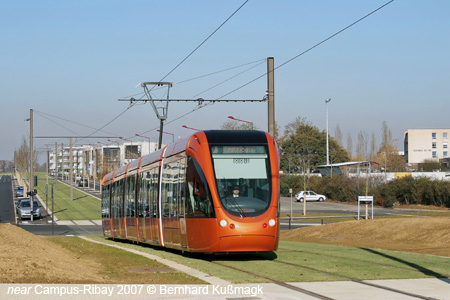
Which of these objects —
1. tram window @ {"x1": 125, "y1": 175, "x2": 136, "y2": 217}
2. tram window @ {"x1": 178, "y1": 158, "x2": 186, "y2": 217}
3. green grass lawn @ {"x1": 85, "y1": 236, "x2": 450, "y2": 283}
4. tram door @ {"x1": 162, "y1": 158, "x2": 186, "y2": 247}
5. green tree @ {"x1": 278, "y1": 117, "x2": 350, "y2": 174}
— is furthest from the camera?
green tree @ {"x1": 278, "y1": 117, "x2": 350, "y2": 174}

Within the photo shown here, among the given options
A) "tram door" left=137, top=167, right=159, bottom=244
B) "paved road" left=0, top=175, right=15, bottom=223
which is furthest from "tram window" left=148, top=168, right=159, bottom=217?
"paved road" left=0, top=175, right=15, bottom=223

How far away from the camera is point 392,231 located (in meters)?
32.2

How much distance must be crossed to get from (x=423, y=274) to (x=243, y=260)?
474 centimetres

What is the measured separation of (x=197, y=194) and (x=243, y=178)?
1.23 metres

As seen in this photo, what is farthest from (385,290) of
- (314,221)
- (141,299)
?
(314,221)

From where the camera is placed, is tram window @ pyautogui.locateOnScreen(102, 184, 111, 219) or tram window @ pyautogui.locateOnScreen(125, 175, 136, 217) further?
tram window @ pyautogui.locateOnScreen(102, 184, 111, 219)

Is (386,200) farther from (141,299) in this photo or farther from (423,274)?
(141,299)

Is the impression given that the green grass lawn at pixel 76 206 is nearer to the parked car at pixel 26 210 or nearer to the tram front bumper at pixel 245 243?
the parked car at pixel 26 210

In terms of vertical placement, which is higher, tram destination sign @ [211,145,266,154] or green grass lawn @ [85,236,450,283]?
tram destination sign @ [211,145,266,154]

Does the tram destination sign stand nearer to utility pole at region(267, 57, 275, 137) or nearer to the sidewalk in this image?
the sidewalk

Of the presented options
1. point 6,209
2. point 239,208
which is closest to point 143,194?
point 239,208

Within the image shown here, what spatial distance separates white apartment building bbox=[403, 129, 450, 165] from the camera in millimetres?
143875

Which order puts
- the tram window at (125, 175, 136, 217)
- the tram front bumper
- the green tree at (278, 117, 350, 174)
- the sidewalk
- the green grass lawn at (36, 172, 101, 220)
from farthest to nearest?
the green tree at (278, 117, 350, 174)
the green grass lawn at (36, 172, 101, 220)
the tram window at (125, 175, 136, 217)
the tram front bumper
the sidewalk

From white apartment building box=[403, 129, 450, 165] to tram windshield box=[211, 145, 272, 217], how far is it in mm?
131852
